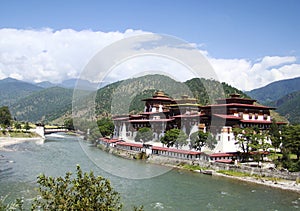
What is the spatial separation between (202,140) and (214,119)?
301 centimetres

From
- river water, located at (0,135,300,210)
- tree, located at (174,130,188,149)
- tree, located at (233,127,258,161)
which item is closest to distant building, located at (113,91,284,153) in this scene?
tree, located at (174,130,188,149)

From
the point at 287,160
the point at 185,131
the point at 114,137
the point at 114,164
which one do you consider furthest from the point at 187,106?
the point at 114,137

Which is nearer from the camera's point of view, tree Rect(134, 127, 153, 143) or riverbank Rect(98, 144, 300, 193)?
riverbank Rect(98, 144, 300, 193)

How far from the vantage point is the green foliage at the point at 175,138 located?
125ft

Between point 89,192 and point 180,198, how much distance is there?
14.3 metres

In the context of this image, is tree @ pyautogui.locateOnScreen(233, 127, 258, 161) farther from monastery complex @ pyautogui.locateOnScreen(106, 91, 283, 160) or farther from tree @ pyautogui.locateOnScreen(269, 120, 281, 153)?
tree @ pyautogui.locateOnScreen(269, 120, 281, 153)

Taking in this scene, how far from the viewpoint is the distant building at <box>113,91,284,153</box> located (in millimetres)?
35969

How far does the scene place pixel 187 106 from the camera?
4144cm

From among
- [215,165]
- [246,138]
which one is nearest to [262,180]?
[215,165]

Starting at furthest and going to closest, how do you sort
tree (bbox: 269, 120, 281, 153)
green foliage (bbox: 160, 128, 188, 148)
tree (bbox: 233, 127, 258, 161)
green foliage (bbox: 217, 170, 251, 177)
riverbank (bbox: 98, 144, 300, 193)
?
1. green foliage (bbox: 160, 128, 188, 148)
2. tree (bbox: 269, 120, 281, 153)
3. tree (bbox: 233, 127, 258, 161)
4. green foliage (bbox: 217, 170, 251, 177)
5. riverbank (bbox: 98, 144, 300, 193)

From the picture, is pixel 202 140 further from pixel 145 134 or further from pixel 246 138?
pixel 145 134

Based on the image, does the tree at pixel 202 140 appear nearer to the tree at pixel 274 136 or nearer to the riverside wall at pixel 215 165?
the riverside wall at pixel 215 165

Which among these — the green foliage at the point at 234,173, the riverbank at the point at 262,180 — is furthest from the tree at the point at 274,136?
the riverbank at the point at 262,180

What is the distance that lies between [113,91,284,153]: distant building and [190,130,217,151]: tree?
605 mm
